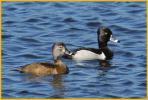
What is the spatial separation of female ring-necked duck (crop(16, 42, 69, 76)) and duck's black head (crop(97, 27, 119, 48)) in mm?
2460

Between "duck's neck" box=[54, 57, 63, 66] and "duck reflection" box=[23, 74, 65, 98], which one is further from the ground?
"duck's neck" box=[54, 57, 63, 66]

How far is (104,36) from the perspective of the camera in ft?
64.4

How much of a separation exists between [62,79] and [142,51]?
11.1 ft

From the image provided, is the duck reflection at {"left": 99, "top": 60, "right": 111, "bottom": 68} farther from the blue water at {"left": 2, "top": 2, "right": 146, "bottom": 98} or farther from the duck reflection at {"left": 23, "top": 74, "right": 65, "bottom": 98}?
the duck reflection at {"left": 23, "top": 74, "right": 65, "bottom": 98}

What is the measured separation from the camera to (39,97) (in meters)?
15.1

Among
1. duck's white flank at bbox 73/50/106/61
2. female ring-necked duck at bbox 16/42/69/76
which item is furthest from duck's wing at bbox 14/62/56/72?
duck's white flank at bbox 73/50/106/61

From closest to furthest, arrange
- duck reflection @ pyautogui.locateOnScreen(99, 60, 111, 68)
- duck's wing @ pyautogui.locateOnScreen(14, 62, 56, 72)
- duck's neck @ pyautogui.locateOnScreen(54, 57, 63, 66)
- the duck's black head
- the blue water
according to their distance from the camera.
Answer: the blue water < duck's wing @ pyautogui.locateOnScreen(14, 62, 56, 72) < duck's neck @ pyautogui.locateOnScreen(54, 57, 63, 66) < duck reflection @ pyautogui.locateOnScreen(99, 60, 111, 68) < the duck's black head

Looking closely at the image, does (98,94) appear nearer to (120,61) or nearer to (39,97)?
(39,97)

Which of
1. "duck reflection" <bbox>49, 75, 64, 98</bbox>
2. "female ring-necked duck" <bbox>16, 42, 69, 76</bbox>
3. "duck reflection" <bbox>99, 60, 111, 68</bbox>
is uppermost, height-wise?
"female ring-necked duck" <bbox>16, 42, 69, 76</bbox>

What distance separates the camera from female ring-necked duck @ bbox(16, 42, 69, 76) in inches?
662

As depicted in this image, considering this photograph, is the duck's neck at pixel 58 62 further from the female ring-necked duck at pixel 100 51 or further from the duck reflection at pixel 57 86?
the female ring-necked duck at pixel 100 51

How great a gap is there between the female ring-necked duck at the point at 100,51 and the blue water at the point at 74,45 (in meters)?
0.23

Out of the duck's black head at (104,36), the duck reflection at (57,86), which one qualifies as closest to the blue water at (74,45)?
the duck reflection at (57,86)

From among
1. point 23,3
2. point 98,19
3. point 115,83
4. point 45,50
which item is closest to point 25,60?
point 45,50
